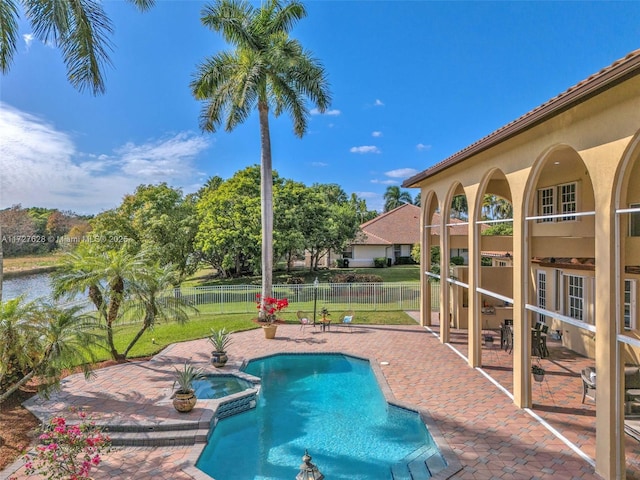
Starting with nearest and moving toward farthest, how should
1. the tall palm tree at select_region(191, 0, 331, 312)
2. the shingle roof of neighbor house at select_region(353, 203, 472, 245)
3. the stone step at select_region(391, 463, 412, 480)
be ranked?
the stone step at select_region(391, 463, 412, 480)
the tall palm tree at select_region(191, 0, 331, 312)
the shingle roof of neighbor house at select_region(353, 203, 472, 245)

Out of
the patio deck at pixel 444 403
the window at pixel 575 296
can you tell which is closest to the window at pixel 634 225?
the window at pixel 575 296

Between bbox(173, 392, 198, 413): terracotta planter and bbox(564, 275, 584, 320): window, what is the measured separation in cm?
1352

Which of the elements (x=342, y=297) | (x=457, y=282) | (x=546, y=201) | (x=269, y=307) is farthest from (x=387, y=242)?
(x=457, y=282)

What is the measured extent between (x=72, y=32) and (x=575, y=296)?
18.7 m

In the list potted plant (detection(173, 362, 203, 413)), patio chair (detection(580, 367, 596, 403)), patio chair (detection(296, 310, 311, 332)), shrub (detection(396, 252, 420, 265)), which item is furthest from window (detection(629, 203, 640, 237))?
shrub (detection(396, 252, 420, 265))

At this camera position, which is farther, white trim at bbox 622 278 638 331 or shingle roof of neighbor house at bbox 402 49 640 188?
white trim at bbox 622 278 638 331

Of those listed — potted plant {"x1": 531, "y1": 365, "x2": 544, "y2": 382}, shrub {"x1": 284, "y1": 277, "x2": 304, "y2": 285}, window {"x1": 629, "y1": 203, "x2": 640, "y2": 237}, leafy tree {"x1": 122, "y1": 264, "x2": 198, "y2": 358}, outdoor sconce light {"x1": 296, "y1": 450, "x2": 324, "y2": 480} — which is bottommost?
outdoor sconce light {"x1": 296, "y1": 450, "x2": 324, "y2": 480}

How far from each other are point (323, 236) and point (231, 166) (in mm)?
14510

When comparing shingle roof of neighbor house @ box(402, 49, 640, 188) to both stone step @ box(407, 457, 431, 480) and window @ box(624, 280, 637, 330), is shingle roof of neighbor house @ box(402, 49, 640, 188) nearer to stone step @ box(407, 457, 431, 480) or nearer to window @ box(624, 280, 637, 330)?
stone step @ box(407, 457, 431, 480)

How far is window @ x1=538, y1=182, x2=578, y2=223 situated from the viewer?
47.1 feet

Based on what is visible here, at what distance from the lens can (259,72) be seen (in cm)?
1702

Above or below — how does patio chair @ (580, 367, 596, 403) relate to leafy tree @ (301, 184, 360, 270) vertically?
below

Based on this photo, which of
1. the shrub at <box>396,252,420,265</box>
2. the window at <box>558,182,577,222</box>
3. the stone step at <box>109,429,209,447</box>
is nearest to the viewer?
the stone step at <box>109,429,209,447</box>

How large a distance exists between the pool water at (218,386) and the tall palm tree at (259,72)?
836 centimetres
